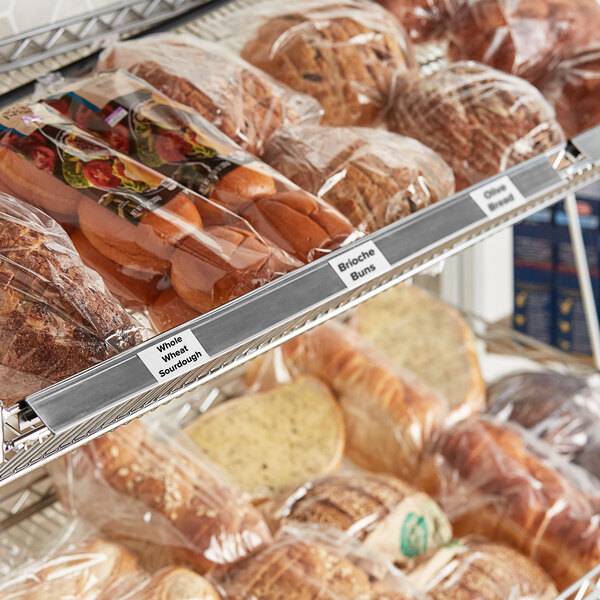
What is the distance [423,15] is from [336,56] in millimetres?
300

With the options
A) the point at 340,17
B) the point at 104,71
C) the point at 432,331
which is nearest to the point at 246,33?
the point at 340,17

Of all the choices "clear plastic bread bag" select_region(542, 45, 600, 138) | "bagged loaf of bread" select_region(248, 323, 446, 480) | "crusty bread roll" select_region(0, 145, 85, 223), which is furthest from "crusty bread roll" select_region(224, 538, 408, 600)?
"clear plastic bread bag" select_region(542, 45, 600, 138)

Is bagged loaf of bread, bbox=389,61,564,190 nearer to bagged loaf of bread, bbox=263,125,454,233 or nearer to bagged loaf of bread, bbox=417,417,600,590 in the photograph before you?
bagged loaf of bread, bbox=263,125,454,233

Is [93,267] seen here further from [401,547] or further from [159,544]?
[401,547]

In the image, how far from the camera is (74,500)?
1054mm

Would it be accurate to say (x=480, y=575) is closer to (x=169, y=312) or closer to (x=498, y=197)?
(x=498, y=197)

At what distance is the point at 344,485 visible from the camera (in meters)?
1.19

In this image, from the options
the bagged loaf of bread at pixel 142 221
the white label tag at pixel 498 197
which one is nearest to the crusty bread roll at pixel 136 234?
the bagged loaf of bread at pixel 142 221

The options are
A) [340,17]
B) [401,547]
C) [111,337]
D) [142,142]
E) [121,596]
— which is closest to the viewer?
[111,337]

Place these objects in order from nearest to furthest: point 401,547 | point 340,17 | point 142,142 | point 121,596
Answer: point 142,142
point 121,596
point 340,17
point 401,547

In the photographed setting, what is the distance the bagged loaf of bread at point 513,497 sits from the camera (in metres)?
1.18

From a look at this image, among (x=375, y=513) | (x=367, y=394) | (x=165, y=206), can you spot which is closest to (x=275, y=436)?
(x=367, y=394)

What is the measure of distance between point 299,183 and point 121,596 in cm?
52

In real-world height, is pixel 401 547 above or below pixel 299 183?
below
